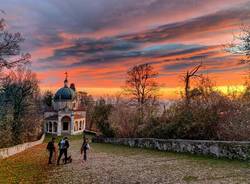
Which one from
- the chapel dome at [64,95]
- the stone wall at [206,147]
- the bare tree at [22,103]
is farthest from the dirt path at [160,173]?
the chapel dome at [64,95]

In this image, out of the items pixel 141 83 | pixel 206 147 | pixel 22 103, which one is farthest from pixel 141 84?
pixel 206 147

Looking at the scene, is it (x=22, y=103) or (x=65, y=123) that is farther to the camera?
(x=65, y=123)

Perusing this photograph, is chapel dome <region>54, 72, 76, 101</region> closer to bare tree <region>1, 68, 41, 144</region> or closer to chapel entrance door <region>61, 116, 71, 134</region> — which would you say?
chapel entrance door <region>61, 116, 71, 134</region>

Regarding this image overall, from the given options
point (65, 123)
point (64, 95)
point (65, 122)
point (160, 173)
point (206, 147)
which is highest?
point (64, 95)

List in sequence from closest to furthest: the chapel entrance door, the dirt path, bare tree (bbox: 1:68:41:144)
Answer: the dirt path, bare tree (bbox: 1:68:41:144), the chapel entrance door

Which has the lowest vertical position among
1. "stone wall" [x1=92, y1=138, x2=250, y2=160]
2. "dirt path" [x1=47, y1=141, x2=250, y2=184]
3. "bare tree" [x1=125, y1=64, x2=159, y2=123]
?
"dirt path" [x1=47, y1=141, x2=250, y2=184]

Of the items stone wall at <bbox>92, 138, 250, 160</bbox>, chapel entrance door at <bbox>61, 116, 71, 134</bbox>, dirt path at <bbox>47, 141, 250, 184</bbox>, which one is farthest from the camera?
chapel entrance door at <bbox>61, 116, 71, 134</bbox>

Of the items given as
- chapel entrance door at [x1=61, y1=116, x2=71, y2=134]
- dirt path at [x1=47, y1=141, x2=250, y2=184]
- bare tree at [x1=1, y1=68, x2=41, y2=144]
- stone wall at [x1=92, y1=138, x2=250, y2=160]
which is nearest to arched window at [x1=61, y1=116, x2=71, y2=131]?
chapel entrance door at [x1=61, y1=116, x2=71, y2=134]

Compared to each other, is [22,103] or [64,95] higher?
[64,95]

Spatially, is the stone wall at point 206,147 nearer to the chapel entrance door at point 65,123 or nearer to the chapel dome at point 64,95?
the chapel entrance door at point 65,123

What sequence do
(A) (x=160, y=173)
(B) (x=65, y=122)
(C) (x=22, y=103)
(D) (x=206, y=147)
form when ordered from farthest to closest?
(B) (x=65, y=122) < (C) (x=22, y=103) < (D) (x=206, y=147) < (A) (x=160, y=173)

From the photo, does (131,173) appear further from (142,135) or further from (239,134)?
(142,135)

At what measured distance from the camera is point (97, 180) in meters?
13.9

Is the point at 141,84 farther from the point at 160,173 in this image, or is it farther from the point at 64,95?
the point at 160,173
